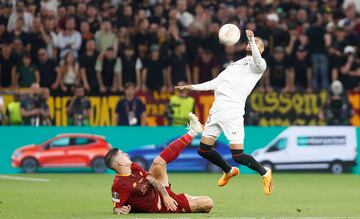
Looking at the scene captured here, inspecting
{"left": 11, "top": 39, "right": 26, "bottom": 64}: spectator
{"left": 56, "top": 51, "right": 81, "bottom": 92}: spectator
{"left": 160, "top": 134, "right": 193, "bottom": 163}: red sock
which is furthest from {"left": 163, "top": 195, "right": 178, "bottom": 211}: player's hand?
{"left": 11, "top": 39, "right": 26, "bottom": 64}: spectator

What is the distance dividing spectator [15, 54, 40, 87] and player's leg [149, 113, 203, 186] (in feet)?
42.1

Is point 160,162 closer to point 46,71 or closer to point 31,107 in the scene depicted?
point 31,107

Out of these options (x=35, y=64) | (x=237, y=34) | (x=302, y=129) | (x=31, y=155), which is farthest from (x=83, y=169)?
(x=237, y=34)

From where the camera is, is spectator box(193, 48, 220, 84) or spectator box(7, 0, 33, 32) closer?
spectator box(193, 48, 220, 84)

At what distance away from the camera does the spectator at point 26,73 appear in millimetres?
27750

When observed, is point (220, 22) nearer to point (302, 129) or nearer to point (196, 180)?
point (302, 129)

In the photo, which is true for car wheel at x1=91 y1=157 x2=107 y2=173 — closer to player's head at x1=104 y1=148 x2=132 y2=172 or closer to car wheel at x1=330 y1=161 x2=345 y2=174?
car wheel at x1=330 y1=161 x2=345 y2=174

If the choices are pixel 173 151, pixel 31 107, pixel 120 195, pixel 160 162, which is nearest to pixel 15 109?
pixel 31 107

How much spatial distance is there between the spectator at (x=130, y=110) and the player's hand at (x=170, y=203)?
1274 cm

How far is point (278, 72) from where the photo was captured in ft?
94.3

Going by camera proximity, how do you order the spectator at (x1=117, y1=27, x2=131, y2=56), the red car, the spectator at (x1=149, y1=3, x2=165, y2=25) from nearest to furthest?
the red car
the spectator at (x1=117, y1=27, x2=131, y2=56)
the spectator at (x1=149, y1=3, x2=165, y2=25)

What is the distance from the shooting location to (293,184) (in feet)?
76.6

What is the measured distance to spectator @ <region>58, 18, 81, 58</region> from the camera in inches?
1124

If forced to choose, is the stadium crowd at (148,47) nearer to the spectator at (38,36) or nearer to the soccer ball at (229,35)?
the spectator at (38,36)
